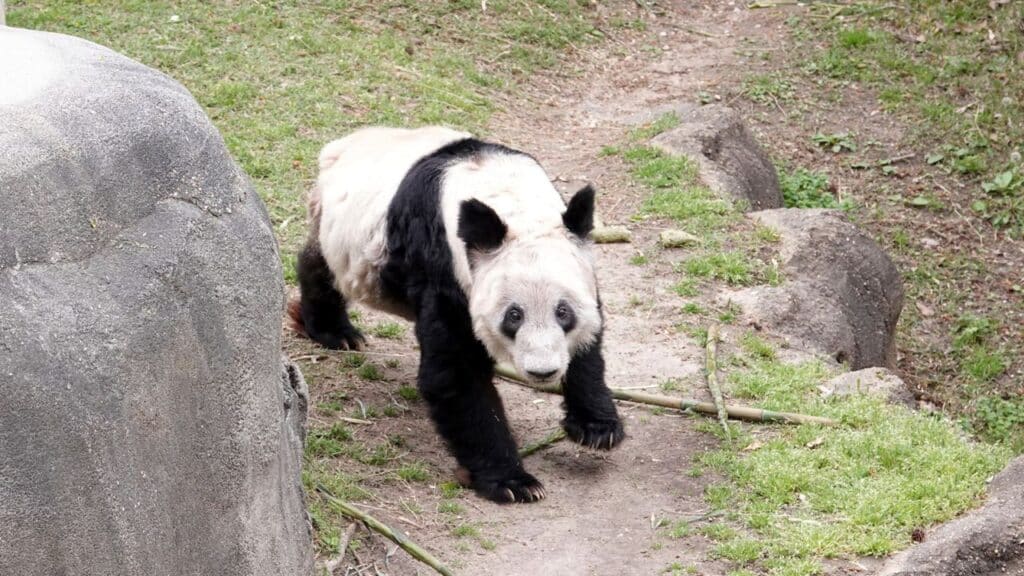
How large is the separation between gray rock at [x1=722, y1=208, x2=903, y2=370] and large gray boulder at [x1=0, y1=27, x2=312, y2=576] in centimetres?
482

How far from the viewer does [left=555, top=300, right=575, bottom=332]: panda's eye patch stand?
5.61m

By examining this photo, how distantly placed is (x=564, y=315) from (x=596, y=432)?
83 centimetres

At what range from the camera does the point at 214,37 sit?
11.7 m

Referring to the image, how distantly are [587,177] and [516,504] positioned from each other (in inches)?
204

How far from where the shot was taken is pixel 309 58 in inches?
463

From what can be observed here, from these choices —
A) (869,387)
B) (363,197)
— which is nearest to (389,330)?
(363,197)

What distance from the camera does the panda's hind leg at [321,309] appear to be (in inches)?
288

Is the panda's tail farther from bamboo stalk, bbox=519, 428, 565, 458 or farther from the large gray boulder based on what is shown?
the large gray boulder

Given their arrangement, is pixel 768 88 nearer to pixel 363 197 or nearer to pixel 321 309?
pixel 321 309

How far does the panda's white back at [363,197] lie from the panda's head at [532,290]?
0.86 m

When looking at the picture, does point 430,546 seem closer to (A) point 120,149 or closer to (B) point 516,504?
(B) point 516,504

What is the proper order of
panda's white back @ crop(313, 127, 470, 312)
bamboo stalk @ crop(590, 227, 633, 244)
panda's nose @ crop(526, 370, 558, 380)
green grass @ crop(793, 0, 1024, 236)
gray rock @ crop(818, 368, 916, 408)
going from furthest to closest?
green grass @ crop(793, 0, 1024, 236), bamboo stalk @ crop(590, 227, 633, 244), gray rock @ crop(818, 368, 916, 408), panda's white back @ crop(313, 127, 470, 312), panda's nose @ crop(526, 370, 558, 380)

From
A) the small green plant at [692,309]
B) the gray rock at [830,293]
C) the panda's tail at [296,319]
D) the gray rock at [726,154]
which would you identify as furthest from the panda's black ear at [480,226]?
the gray rock at [726,154]

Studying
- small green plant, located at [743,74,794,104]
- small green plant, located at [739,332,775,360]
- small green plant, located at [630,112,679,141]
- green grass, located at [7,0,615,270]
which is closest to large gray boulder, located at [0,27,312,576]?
small green plant, located at [739,332,775,360]
